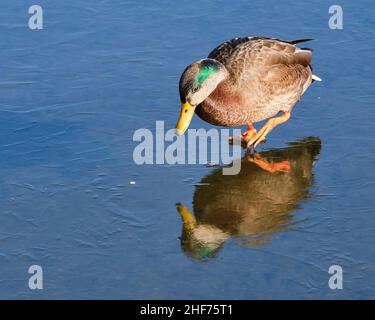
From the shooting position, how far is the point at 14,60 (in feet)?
24.0

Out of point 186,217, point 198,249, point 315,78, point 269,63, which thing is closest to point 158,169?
point 186,217

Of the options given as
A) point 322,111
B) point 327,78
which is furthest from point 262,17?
point 322,111

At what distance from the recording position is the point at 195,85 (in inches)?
225

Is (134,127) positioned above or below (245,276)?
above

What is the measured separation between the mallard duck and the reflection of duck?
12.6 inches

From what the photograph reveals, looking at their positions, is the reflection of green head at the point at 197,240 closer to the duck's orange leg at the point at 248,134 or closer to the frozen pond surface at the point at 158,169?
the frozen pond surface at the point at 158,169

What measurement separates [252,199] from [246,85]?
98 cm

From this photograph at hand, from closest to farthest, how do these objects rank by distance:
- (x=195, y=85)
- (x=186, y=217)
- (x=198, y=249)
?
1. (x=198, y=249)
2. (x=186, y=217)
3. (x=195, y=85)

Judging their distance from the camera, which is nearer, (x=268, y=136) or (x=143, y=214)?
(x=143, y=214)

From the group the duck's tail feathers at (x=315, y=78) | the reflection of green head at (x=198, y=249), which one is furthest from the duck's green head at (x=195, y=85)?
the duck's tail feathers at (x=315, y=78)

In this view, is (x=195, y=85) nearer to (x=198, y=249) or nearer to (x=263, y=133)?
(x=263, y=133)

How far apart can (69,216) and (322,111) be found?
232cm

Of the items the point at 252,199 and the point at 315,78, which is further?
the point at 315,78
